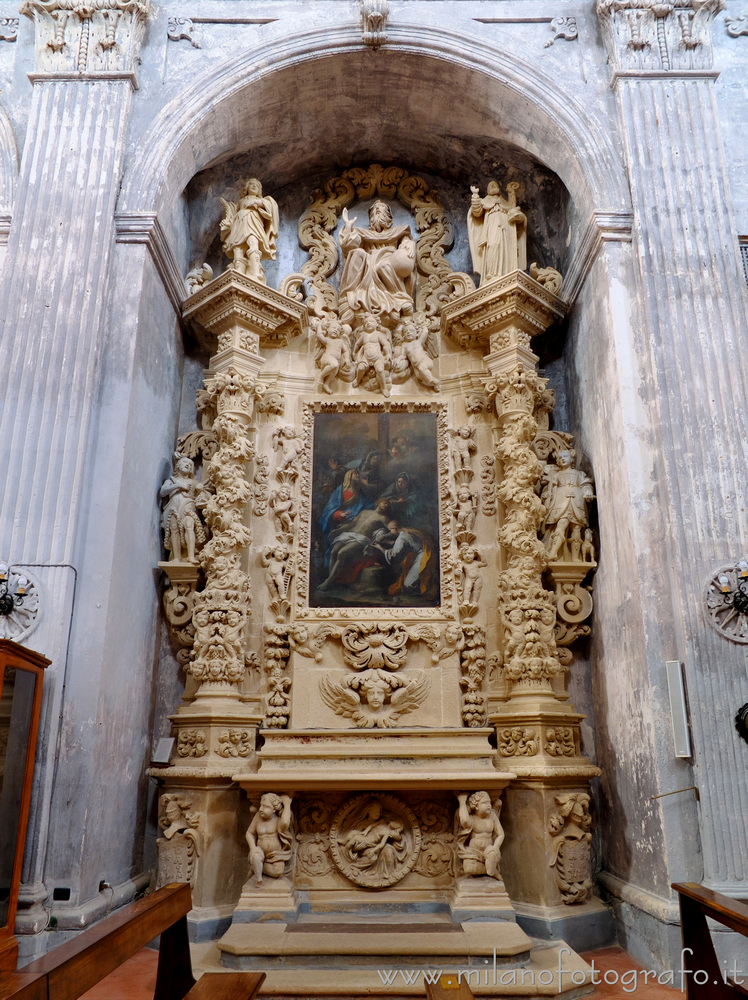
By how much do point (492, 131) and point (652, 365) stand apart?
3.54 metres

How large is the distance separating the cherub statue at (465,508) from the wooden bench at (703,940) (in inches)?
165

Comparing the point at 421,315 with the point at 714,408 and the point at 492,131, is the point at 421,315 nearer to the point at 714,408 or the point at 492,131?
the point at 492,131

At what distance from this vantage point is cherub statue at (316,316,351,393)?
320 inches

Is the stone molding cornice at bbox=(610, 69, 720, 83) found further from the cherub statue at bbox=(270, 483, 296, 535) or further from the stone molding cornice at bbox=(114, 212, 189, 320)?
the cherub statue at bbox=(270, 483, 296, 535)

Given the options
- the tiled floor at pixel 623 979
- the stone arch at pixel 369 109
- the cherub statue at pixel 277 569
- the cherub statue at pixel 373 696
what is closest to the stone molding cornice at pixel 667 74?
the stone arch at pixel 369 109

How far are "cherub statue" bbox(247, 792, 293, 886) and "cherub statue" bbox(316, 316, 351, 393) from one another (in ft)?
13.1

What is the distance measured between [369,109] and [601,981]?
26.8 ft

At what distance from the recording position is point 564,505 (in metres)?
7.27

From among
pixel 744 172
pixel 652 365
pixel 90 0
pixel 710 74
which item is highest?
pixel 90 0

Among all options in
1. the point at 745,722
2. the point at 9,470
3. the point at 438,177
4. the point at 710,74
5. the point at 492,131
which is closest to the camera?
the point at 745,722

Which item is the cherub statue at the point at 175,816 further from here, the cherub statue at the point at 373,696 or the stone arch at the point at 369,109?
the stone arch at the point at 369,109

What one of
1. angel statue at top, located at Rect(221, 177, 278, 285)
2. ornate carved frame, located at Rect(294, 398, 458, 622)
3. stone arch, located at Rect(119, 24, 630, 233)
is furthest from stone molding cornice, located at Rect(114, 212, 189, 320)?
ornate carved frame, located at Rect(294, 398, 458, 622)

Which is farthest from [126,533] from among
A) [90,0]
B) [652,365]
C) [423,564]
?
[90,0]

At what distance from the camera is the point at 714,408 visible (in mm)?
6223
